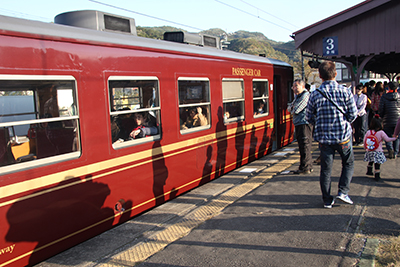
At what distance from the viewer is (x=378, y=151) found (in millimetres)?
5504

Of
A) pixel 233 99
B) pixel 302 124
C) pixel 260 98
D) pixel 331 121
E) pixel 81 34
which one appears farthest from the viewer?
pixel 260 98

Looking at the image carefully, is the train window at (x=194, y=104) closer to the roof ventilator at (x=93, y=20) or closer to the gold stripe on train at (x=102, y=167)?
the gold stripe on train at (x=102, y=167)


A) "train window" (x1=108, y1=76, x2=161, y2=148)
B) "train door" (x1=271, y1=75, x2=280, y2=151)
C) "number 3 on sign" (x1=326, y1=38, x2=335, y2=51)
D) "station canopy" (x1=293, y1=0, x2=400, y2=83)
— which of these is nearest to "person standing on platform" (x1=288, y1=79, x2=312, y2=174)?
"train door" (x1=271, y1=75, x2=280, y2=151)

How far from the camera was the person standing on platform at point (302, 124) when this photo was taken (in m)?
6.21

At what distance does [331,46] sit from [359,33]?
92cm

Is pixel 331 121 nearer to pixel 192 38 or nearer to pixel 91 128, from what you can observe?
pixel 91 128

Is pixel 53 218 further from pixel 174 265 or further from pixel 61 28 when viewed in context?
pixel 61 28

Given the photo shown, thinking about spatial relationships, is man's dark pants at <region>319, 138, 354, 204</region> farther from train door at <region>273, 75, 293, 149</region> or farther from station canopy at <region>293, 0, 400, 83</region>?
station canopy at <region>293, 0, 400, 83</region>

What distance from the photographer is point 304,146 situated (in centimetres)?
634

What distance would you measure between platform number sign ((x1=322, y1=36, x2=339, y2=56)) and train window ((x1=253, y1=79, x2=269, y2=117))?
427 cm

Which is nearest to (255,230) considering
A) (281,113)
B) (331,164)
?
(331,164)

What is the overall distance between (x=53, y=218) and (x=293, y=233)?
8.37ft

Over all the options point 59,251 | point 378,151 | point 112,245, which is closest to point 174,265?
point 112,245

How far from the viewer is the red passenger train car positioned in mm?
3139
